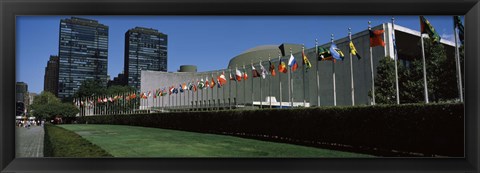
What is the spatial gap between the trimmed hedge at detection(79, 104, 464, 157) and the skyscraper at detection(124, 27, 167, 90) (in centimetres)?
3855

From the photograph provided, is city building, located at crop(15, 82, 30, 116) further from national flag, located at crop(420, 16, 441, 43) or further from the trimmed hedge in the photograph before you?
national flag, located at crop(420, 16, 441, 43)

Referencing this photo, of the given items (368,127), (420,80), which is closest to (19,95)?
(368,127)

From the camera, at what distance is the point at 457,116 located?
28.5ft

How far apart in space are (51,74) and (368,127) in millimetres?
33631

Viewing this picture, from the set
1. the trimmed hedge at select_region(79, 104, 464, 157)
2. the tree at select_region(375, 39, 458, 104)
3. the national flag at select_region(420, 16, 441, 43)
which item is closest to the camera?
the trimmed hedge at select_region(79, 104, 464, 157)

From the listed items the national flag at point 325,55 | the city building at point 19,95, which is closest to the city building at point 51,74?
the city building at point 19,95

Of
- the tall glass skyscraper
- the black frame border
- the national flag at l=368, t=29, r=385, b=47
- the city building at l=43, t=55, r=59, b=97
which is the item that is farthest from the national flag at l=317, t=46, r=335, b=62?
the city building at l=43, t=55, r=59, b=97

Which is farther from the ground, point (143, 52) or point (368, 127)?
point (143, 52)

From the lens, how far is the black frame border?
23.3 ft

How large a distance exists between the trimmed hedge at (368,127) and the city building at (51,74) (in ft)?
70.7

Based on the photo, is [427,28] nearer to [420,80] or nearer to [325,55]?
[325,55]
